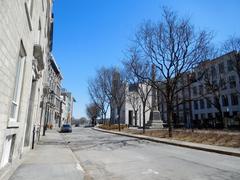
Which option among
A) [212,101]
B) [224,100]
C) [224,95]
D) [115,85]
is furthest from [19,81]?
[212,101]

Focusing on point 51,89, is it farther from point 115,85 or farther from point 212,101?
point 212,101

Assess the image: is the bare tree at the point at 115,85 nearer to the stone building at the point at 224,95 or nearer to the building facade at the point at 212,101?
the building facade at the point at 212,101

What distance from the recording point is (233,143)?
14.1m

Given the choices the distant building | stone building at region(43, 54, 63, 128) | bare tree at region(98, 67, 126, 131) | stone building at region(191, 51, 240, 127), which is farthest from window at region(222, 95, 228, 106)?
the distant building

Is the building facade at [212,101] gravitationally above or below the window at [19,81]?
above

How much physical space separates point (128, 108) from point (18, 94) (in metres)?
74.0

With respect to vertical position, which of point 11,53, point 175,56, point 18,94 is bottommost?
point 18,94

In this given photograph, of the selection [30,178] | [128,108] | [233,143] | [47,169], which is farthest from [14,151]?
[128,108]

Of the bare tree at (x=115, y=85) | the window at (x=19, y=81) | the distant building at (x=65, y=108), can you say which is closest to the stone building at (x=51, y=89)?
the bare tree at (x=115, y=85)

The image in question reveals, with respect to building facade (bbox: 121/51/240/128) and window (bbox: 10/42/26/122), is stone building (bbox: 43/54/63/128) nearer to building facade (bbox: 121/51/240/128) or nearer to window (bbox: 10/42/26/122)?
building facade (bbox: 121/51/240/128)

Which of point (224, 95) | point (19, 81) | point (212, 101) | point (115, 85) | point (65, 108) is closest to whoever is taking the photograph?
point (19, 81)

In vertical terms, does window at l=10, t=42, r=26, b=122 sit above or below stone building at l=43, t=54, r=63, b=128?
below

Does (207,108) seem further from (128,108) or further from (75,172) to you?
(75,172)

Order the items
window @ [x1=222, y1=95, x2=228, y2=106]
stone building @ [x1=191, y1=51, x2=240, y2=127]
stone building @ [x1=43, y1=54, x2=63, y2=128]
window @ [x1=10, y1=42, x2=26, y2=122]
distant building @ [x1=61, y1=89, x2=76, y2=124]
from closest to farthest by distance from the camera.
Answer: window @ [x1=10, y1=42, x2=26, y2=122]
stone building @ [x1=43, y1=54, x2=63, y2=128]
stone building @ [x1=191, y1=51, x2=240, y2=127]
window @ [x1=222, y1=95, x2=228, y2=106]
distant building @ [x1=61, y1=89, x2=76, y2=124]
